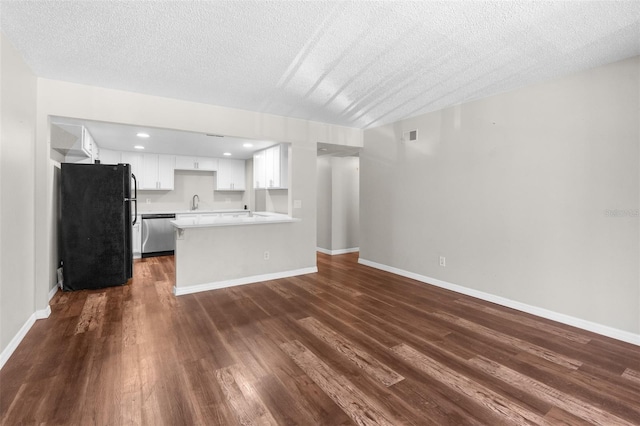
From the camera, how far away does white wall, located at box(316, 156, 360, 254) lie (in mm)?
6559

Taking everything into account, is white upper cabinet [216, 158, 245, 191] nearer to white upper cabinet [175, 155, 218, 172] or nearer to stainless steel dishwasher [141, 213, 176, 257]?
white upper cabinet [175, 155, 218, 172]

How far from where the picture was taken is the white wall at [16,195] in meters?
2.17

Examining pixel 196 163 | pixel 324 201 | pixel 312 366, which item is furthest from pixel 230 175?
pixel 312 366

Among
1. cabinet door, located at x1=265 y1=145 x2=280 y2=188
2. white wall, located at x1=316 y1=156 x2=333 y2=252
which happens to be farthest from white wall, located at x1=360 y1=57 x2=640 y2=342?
white wall, located at x1=316 y1=156 x2=333 y2=252

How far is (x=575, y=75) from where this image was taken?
2848mm

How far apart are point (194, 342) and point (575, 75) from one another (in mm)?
4206

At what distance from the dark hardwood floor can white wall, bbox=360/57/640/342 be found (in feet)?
1.24

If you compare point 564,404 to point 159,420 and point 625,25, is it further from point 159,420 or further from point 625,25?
point 625,25

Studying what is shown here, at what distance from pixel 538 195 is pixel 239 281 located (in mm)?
3719

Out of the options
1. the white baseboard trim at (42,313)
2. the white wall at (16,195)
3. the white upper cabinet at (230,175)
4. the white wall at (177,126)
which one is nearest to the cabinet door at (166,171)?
the white upper cabinet at (230,175)

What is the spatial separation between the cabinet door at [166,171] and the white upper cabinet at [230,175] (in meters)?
1.01

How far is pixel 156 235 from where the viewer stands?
20.3 feet

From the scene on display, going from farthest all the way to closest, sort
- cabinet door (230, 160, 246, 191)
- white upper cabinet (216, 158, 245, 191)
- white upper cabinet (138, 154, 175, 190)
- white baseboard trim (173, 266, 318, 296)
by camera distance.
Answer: cabinet door (230, 160, 246, 191)
white upper cabinet (216, 158, 245, 191)
white upper cabinet (138, 154, 175, 190)
white baseboard trim (173, 266, 318, 296)

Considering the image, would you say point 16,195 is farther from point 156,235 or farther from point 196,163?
point 196,163
